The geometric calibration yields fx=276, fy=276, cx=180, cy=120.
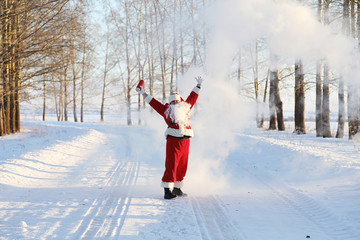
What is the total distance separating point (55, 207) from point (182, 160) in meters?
2.51

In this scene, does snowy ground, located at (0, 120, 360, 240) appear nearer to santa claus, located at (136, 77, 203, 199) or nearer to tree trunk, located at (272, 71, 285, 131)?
santa claus, located at (136, 77, 203, 199)

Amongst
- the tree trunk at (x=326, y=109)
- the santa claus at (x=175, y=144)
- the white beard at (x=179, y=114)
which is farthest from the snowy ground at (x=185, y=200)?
the tree trunk at (x=326, y=109)

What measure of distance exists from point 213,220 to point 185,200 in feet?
3.92

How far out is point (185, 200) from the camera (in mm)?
5266

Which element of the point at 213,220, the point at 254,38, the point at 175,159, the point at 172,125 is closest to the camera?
the point at 213,220

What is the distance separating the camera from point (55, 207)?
4672 mm

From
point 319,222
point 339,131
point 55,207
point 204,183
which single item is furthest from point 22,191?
point 339,131

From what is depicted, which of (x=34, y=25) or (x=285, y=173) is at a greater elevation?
(x=34, y=25)

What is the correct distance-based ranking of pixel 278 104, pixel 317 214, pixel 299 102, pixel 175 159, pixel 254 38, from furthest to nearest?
pixel 278 104 → pixel 299 102 → pixel 254 38 → pixel 175 159 → pixel 317 214

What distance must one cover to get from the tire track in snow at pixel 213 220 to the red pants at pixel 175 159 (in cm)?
63

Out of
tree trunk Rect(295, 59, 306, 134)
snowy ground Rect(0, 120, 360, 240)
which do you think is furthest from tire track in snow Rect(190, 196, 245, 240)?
tree trunk Rect(295, 59, 306, 134)

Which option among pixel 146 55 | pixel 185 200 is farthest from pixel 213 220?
pixel 146 55

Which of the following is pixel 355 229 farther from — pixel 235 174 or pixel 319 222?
pixel 235 174

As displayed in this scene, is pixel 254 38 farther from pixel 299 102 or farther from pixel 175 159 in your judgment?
pixel 299 102
